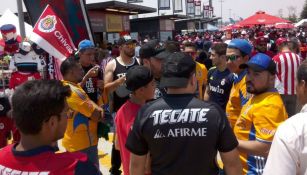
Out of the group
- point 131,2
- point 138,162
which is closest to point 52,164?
point 138,162

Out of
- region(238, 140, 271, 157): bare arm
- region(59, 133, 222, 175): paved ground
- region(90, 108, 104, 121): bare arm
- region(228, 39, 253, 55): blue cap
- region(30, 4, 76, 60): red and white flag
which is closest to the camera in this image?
region(238, 140, 271, 157): bare arm

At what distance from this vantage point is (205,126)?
2.40 m

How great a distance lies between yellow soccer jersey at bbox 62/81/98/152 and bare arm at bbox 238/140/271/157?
1.79 m

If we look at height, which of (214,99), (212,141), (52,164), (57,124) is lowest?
(214,99)

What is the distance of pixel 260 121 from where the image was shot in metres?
2.74

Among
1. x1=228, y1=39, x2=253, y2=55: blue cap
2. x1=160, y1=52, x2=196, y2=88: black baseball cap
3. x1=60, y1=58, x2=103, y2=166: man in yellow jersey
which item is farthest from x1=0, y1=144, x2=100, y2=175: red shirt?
x1=228, y1=39, x2=253, y2=55: blue cap

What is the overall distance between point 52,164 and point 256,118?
1.58 metres

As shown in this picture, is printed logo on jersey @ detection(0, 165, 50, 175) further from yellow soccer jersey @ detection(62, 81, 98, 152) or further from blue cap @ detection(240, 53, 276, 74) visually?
yellow soccer jersey @ detection(62, 81, 98, 152)

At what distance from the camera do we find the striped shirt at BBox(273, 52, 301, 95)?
7.06m

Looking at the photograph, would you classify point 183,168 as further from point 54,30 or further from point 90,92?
point 54,30

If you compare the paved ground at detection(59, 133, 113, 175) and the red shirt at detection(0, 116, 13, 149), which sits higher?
the red shirt at detection(0, 116, 13, 149)

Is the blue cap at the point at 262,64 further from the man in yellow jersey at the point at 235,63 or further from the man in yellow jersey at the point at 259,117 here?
the man in yellow jersey at the point at 235,63

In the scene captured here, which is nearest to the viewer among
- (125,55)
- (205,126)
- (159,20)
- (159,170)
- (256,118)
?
(205,126)

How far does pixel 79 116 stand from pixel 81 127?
0.14 metres
